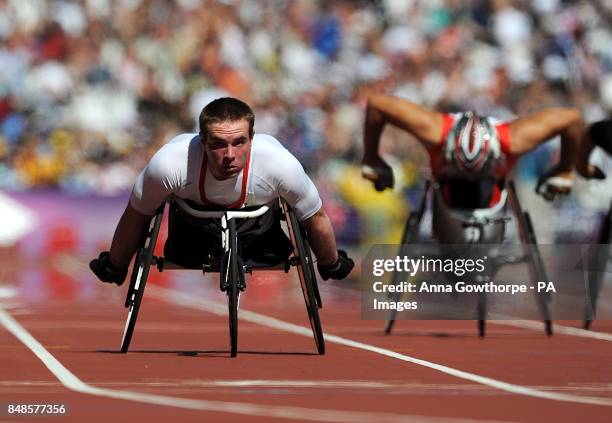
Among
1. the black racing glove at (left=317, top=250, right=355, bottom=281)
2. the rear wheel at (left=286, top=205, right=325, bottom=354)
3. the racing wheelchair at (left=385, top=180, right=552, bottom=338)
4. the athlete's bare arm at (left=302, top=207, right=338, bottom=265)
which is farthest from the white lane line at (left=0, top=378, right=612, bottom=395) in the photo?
the racing wheelchair at (left=385, top=180, right=552, bottom=338)

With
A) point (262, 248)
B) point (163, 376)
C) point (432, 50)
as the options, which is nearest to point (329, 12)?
point (432, 50)

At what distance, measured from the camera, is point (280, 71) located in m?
24.3

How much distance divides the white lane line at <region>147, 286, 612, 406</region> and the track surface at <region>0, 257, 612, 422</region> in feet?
0.05

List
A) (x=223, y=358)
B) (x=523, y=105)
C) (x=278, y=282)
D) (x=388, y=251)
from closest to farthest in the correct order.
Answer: (x=223, y=358) → (x=388, y=251) → (x=278, y=282) → (x=523, y=105)

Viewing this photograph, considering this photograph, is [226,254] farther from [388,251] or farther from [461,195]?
[388,251]

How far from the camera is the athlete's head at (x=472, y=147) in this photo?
38.4 ft

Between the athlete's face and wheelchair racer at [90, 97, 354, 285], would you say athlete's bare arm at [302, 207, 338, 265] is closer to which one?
wheelchair racer at [90, 97, 354, 285]

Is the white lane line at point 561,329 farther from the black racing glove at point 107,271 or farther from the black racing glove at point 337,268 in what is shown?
the black racing glove at point 107,271

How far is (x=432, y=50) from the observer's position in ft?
77.9

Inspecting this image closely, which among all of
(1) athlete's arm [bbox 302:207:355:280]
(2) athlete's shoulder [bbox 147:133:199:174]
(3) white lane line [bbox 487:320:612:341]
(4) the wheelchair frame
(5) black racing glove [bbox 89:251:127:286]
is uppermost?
(2) athlete's shoulder [bbox 147:133:199:174]

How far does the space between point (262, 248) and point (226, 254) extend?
0.40m

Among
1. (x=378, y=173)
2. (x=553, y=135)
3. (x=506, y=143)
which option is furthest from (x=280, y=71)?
(x=506, y=143)

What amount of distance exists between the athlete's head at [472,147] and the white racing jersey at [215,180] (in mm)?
2435

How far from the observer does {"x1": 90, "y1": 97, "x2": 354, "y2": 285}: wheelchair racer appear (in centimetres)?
920
